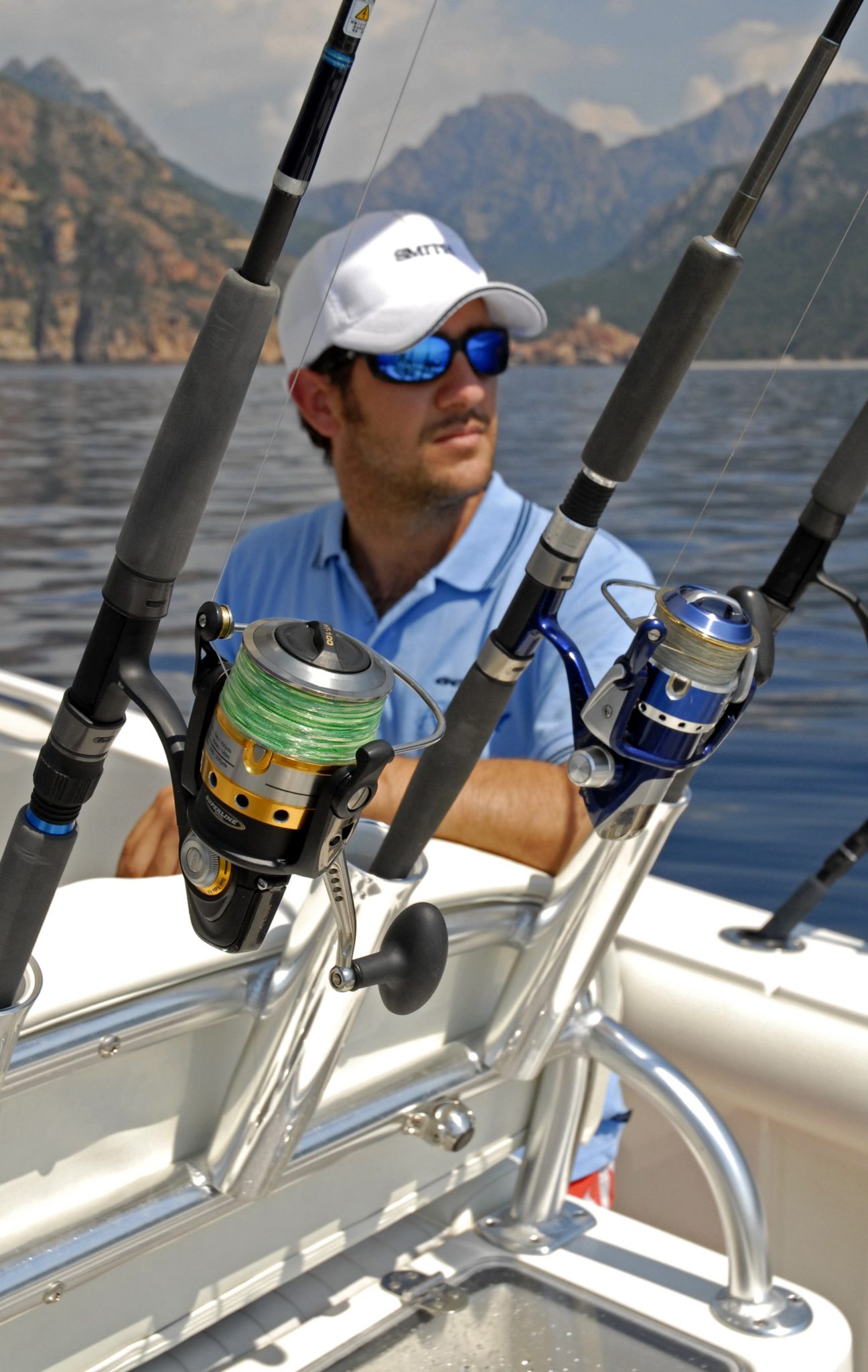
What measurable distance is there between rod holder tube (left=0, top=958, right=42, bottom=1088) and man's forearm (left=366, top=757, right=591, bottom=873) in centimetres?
52

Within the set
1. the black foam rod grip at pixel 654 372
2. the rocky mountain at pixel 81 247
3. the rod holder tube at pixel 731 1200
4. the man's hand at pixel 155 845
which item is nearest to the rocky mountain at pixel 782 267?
the black foam rod grip at pixel 654 372

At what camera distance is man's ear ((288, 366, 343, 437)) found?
2.17m

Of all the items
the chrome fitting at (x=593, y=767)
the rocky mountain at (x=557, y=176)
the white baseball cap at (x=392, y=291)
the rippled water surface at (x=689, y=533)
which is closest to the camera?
the chrome fitting at (x=593, y=767)

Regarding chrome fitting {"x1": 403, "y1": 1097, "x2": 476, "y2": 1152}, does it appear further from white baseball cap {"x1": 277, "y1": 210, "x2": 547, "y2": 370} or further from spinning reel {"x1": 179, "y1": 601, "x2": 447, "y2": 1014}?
white baseball cap {"x1": 277, "y1": 210, "x2": 547, "y2": 370}

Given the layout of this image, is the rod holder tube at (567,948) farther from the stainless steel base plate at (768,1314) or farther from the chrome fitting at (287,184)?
the chrome fitting at (287,184)

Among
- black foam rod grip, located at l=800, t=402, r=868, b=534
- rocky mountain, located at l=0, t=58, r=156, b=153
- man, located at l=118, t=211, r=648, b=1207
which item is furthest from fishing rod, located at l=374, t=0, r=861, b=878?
rocky mountain, located at l=0, t=58, r=156, b=153

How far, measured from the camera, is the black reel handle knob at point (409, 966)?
2.77 ft

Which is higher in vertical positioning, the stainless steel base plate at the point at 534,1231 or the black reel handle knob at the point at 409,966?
the black reel handle knob at the point at 409,966

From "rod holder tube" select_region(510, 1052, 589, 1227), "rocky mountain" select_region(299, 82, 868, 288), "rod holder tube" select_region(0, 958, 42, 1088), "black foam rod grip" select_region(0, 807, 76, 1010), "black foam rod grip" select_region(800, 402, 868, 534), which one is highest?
"black foam rod grip" select_region(800, 402, 868, 534)

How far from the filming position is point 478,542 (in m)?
2.05

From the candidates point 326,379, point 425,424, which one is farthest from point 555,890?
point 326,379

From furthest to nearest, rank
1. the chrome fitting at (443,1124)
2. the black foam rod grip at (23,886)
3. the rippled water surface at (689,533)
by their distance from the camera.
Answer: the rippled water surface at (689,533) < the chrome fitting at (443,1124) < the black foam rod grip at (23,886)

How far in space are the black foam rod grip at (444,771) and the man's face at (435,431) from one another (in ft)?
3.24

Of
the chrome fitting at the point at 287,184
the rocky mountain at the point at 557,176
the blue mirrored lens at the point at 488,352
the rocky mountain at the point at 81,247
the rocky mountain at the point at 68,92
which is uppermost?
the chrome fitting at the point at 287,184
